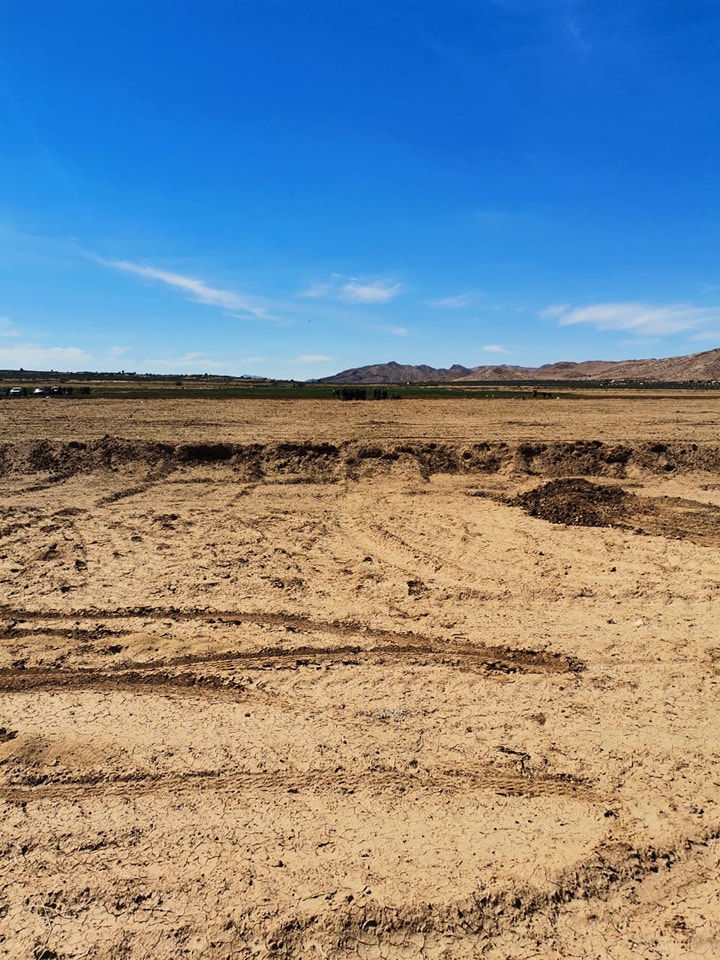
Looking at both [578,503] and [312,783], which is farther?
[578,503]

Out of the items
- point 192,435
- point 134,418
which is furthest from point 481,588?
point 134,418

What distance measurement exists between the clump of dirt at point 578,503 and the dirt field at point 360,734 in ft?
0.36

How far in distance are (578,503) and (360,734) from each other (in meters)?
7.36

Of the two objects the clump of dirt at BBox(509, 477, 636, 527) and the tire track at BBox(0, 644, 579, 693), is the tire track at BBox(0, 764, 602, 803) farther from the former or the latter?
the clump of dirt at BBox(509, 477, 636, 527)

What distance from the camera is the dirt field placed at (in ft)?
9.89

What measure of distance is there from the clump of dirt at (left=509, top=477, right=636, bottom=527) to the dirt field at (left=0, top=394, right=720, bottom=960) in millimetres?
108

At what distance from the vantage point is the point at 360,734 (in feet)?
14.2

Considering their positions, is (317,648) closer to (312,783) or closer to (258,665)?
(258,665)

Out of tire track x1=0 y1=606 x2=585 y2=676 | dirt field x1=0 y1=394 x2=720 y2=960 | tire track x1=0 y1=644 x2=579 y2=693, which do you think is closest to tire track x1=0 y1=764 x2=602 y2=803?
dirt field x1=0 y1=394 x2=720 y2=960

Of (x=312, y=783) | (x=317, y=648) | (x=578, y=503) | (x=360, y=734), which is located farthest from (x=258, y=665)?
(x=578, y=503)

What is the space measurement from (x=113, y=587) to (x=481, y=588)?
4.41 meters

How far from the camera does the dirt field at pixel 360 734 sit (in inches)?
119

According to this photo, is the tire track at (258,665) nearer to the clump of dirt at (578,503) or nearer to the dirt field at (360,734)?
the dirt field at (360,734)

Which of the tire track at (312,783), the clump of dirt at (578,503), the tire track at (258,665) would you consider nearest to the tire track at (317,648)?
the tire track at (258,665)
